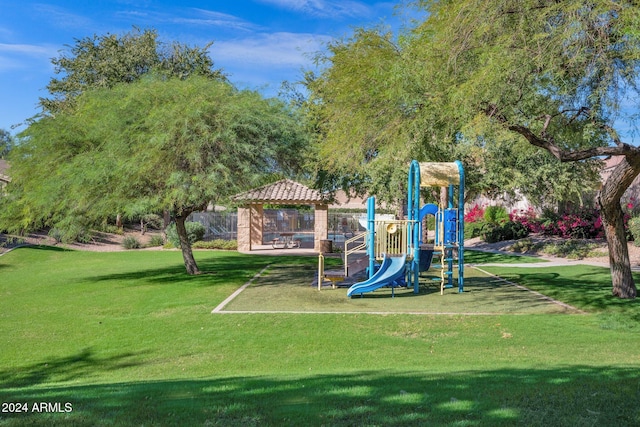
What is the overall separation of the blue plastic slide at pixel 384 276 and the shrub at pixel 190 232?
63.5ft

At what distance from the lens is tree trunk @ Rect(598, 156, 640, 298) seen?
11930mm

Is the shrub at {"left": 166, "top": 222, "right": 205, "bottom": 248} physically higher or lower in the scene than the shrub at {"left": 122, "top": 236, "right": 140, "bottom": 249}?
higher

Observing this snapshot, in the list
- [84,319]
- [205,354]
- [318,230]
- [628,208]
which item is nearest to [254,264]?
[318,230]

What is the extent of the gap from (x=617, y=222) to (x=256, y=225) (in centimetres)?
2388

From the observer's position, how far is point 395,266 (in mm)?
14664

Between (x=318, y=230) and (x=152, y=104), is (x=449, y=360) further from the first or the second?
(x=318, y=230)

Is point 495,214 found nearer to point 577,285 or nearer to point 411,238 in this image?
point 577,285

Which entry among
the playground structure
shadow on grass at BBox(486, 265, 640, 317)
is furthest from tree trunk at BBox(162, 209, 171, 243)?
shadow on grass at BBox(486, 265, 640, 317)

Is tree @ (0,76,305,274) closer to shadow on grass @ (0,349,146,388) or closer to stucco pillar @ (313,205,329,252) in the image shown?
shadow on grass @ (0,349,146,388)

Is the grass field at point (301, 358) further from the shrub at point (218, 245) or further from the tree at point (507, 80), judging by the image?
the shrub at point (218, 245)

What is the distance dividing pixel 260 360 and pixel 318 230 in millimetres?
22892

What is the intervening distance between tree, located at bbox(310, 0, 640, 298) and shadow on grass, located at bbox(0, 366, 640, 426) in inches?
233

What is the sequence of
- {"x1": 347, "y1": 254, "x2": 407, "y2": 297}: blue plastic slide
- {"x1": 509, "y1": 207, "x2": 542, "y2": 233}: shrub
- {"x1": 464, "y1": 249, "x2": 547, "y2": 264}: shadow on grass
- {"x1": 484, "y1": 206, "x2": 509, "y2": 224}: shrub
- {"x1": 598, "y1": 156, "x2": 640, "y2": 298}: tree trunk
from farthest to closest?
{"x1": 484, "y1": 206, "x2": 509, "y2": 224}: shrub
{"x1": 509, "y1": 207, "x2": 542, "y2": 233}: shrub
{"x1": 464, "y1": 249, "x2": 547, "y2": 264}: shadow on grass
{"x1": 347, "y1": 254, "x2": 407, "y2": 297}: blue plastic slide
{"x1": 598, "y1": 156, "x2": 640, "y2": 298}: tree trunk

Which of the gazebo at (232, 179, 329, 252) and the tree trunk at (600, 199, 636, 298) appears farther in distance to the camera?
the gazebo at (232, 179, 329, 252)
